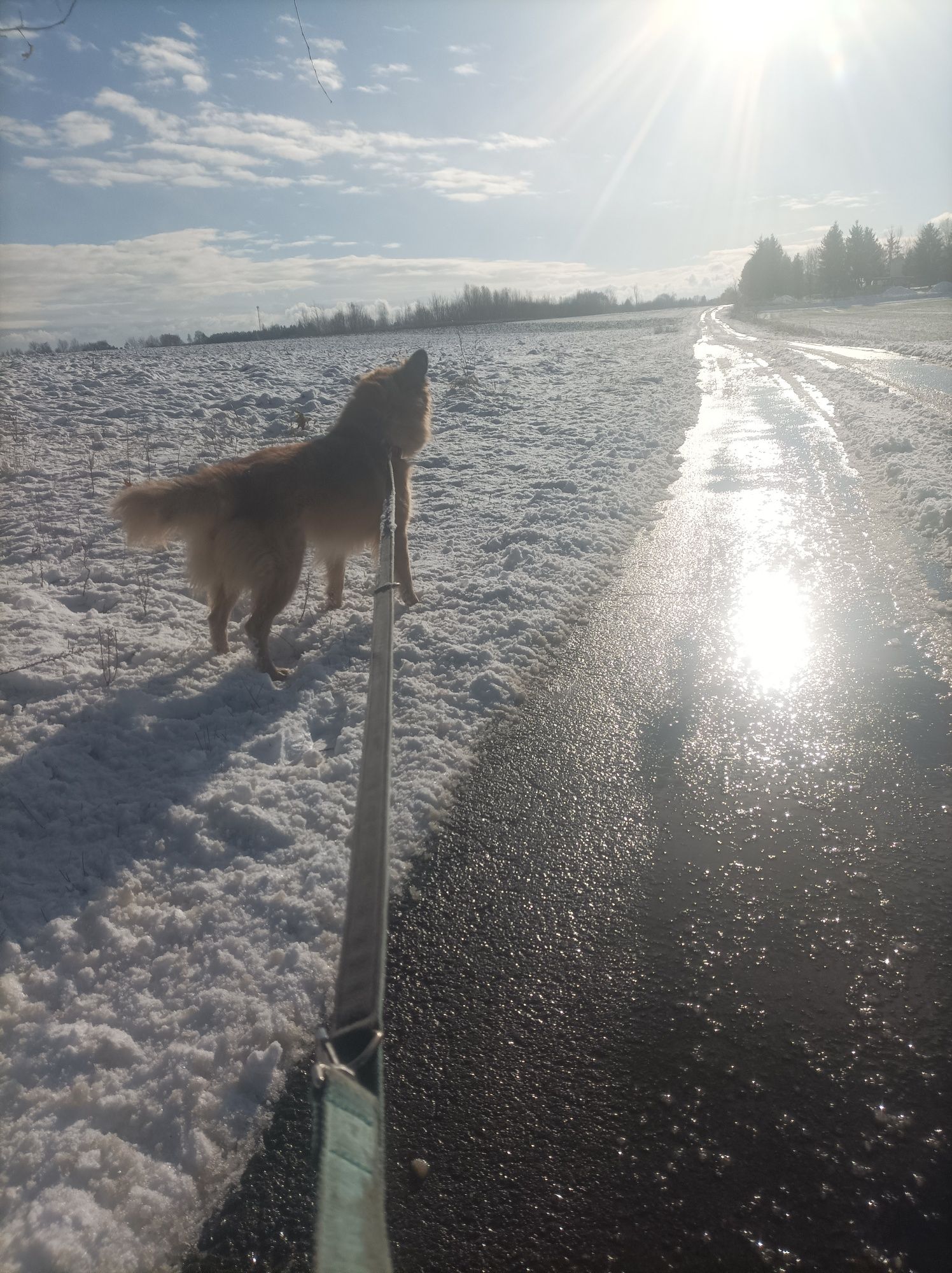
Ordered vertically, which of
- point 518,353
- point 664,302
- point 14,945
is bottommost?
point 14,945

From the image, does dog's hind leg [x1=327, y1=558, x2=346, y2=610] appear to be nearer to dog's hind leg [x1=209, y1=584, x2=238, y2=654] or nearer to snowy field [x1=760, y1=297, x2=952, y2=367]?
dog's hind leg [x1=209, y1=584, x2=238, y2=654]

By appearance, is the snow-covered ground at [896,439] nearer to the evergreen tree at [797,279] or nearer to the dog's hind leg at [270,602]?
the dog's hind leg at [270,602]

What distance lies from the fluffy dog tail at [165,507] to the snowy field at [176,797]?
93cm

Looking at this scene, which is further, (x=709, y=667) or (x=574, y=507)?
(x=574, y=507)

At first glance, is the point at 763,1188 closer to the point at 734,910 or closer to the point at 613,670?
the point at 734,910

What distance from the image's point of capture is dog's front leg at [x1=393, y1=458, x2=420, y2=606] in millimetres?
5887

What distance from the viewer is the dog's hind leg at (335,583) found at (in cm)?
594

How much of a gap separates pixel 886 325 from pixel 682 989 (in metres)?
43.4

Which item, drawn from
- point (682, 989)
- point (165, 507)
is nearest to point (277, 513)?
point (165, 507)

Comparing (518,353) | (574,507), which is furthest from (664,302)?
(574,507)

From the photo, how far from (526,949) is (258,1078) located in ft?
3.13

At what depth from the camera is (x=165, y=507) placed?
4.42 metres

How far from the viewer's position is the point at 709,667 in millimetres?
4598

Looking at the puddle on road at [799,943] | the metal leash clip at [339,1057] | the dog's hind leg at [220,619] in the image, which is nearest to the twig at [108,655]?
the dog's hind leg at [220,619]
